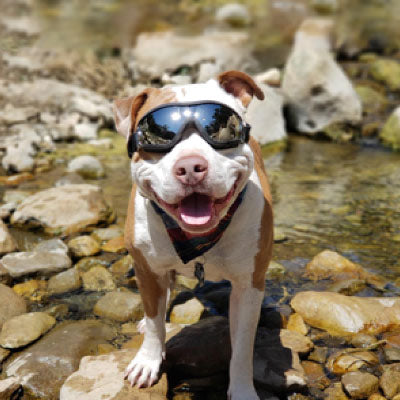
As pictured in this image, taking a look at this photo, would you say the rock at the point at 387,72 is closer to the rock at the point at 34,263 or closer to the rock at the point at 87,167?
the rock at the point at 87,167

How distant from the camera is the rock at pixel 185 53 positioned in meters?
12.7

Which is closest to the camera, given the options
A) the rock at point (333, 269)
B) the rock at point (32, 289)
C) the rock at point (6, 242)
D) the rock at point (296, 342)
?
the rock at point (296, 342)

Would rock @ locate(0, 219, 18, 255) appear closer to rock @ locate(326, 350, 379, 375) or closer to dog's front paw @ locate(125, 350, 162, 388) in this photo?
dog's front paw @ locate(125, 350, 162, 388)

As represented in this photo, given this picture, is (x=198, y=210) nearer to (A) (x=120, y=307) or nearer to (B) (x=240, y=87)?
(B) (x=240, y=87)

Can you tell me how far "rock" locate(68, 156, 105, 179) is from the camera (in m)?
7.64

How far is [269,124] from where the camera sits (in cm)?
983

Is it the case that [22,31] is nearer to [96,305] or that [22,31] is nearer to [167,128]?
[96,305]

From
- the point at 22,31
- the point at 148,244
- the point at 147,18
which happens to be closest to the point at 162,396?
the point at 148,244

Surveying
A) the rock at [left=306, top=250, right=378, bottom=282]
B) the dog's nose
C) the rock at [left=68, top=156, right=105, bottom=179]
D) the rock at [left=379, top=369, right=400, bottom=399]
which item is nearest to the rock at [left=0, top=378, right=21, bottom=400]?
the dog's nose

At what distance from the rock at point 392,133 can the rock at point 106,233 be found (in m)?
6.41

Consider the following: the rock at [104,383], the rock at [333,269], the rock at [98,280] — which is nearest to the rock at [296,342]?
the rock at [104,383]

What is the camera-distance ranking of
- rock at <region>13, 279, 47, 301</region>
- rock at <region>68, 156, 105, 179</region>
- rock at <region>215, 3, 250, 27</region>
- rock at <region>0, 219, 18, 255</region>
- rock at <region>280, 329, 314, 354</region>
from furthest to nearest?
rock at <region>215, 3, 250, 27</region>
rock at <region>68, 156, 105, 179</region>
rock at <region>0, 219, 18, 255</region>
rock at <region>13, 279, 47, 301</region>
rock at <region>280, 329, 314, 354</region>

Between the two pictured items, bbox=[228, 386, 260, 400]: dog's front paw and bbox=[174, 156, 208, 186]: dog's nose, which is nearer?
bbox=[174, 156, 208, 186]: dog's nose

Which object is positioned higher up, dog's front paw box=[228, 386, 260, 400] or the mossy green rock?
the mossy green rock
